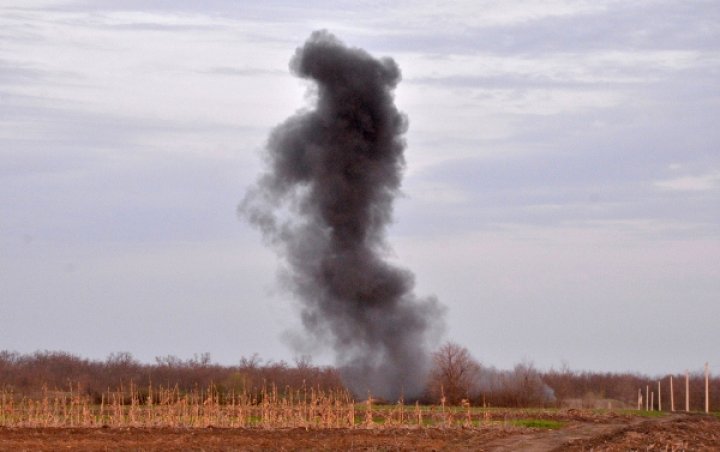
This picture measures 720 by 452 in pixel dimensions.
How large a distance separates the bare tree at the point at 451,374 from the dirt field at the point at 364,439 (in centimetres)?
2113

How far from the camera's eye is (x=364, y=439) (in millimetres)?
32969

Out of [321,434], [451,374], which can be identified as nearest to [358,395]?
[451,374]

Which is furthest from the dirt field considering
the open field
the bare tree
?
the bare tree

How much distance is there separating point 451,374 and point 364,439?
1093 inches

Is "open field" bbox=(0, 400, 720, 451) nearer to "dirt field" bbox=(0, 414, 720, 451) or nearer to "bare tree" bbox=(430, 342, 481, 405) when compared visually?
"dirt field" bbox=(0, 414, 720, 451)

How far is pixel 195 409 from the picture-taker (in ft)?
129

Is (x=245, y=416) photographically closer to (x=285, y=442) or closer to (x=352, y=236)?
(x=285, y=442)

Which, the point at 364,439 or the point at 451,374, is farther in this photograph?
the point at 451,374

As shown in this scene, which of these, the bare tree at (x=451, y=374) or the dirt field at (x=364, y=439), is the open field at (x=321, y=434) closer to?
the dirt field at (x=364, y=439)

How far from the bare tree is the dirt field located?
69.3ft

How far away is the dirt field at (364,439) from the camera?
2995 centimetres

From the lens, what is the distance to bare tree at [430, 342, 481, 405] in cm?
6016

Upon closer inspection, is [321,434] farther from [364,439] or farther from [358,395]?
[358,395]

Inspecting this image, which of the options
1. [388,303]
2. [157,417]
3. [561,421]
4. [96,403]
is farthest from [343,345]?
[157,417]
